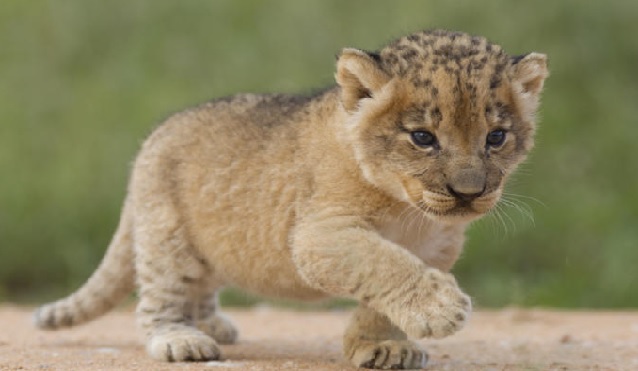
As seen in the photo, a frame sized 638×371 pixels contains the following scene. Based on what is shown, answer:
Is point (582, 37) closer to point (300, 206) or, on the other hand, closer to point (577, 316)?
point (577, 316)

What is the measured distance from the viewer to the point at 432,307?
537 centimetres

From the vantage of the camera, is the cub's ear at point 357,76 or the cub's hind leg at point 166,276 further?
the cub's hind leg at point 166,276

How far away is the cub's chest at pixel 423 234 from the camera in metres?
5.96

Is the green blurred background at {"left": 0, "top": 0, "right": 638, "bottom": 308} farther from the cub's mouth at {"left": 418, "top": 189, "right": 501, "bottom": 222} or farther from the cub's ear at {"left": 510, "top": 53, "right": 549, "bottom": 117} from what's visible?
the cub's mouth at {"left": 418, "top": 189, "right": 501, "bottom": 222}

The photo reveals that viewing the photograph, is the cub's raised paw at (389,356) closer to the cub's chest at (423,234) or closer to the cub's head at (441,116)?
the cub's chest at (423,234)

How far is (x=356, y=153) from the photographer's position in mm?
5945

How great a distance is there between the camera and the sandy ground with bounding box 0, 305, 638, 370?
6.35m

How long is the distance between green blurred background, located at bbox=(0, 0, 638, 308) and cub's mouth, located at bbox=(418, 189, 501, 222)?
4781 mm

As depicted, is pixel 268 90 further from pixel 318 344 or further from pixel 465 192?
pixel 465 192

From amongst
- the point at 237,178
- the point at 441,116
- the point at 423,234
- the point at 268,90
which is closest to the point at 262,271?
the point at 237,178

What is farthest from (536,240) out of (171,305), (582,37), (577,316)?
(171,305)

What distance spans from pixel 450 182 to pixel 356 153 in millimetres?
611

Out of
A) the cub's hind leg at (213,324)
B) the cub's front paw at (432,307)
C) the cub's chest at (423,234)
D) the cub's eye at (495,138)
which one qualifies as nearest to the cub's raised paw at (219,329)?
the cub's hind leg at (213,324)

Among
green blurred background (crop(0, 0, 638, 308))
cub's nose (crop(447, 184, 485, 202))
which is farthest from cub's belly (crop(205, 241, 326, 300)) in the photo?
green blurred background (crop(0, 0, 638, 308))
